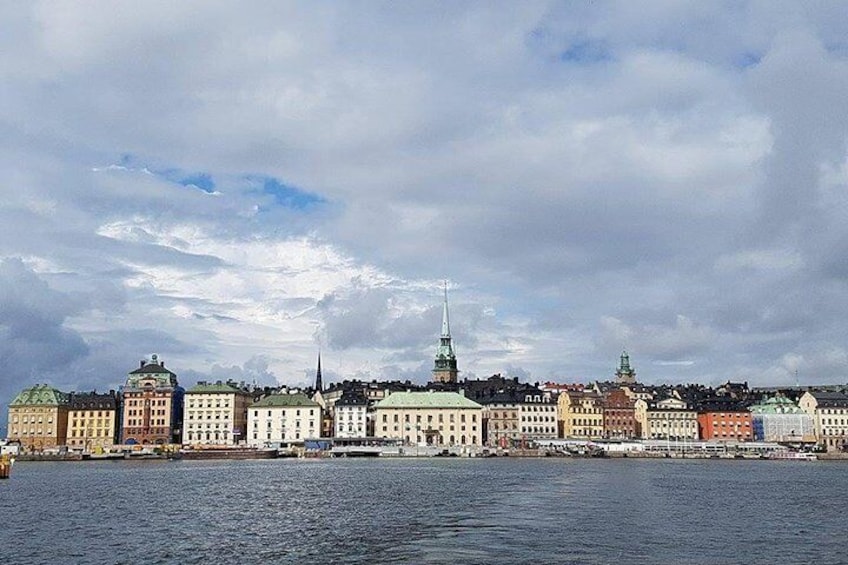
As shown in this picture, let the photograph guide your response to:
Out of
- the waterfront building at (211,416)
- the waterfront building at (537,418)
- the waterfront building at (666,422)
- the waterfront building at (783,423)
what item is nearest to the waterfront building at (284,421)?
the waterfront building at (211,416)

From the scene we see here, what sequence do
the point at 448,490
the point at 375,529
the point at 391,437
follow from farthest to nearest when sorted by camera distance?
the point at 391,437
the point at 448,490
the point at 375,529

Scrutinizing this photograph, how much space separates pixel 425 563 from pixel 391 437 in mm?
135589

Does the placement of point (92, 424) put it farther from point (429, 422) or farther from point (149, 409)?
point (429, 422)

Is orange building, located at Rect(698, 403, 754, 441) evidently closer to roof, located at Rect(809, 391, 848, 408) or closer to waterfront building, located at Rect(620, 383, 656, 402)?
waterfront building, located at Rect(620, 383, 656, 402)

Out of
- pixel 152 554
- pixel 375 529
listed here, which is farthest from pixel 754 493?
pixel 152 554

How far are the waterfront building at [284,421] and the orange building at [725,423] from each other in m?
71.7

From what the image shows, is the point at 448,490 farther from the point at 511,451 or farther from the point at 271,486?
the point at 511,451

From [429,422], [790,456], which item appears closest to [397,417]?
[429,422]

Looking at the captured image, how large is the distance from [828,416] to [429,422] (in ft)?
247

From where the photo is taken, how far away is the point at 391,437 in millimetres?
166250

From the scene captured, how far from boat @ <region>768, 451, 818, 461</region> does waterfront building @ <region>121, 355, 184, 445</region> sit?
335ft

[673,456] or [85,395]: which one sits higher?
[85,395]

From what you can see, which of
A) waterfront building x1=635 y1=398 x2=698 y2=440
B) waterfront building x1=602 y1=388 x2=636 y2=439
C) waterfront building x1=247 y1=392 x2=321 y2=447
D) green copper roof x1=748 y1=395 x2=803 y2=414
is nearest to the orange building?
waterfront building x1=635 y1=398 x2=698 y2=440

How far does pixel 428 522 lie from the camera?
145ft
